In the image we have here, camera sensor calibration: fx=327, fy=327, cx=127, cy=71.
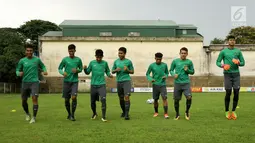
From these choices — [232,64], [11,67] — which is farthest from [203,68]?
[232,64]

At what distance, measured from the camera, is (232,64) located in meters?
9.65

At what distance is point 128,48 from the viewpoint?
4544 centimetres

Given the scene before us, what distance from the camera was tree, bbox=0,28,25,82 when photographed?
4062cm

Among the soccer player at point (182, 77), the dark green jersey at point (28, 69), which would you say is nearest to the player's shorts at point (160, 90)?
the soccer player at point (182, 77)

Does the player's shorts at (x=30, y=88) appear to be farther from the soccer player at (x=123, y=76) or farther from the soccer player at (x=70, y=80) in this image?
the soccer player at (x=123, y=76)

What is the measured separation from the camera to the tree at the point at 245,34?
60.8 metres

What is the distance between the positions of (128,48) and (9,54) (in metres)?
15.6

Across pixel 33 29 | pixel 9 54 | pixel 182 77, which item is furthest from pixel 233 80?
pixel 33 29

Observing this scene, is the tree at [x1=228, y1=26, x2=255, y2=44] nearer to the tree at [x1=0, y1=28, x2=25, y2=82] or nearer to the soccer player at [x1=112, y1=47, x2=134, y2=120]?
the tree at [x1=0, y1=28, x2=25, y2=82]

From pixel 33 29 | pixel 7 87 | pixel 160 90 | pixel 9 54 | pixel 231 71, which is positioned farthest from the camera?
pixel 33 29

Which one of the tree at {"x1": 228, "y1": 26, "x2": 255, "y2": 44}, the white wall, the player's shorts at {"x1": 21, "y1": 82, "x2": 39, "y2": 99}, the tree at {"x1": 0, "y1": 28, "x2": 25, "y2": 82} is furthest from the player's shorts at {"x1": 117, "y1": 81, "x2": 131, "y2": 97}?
the tree at {"x1": 228, "y1": 26, "x2": 255, "y2": 44}

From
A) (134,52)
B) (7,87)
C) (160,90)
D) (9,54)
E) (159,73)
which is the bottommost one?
(7,87)

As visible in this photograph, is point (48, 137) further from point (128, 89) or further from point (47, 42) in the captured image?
point (47, 42)

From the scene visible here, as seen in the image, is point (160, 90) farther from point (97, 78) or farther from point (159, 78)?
point (97, 78)
